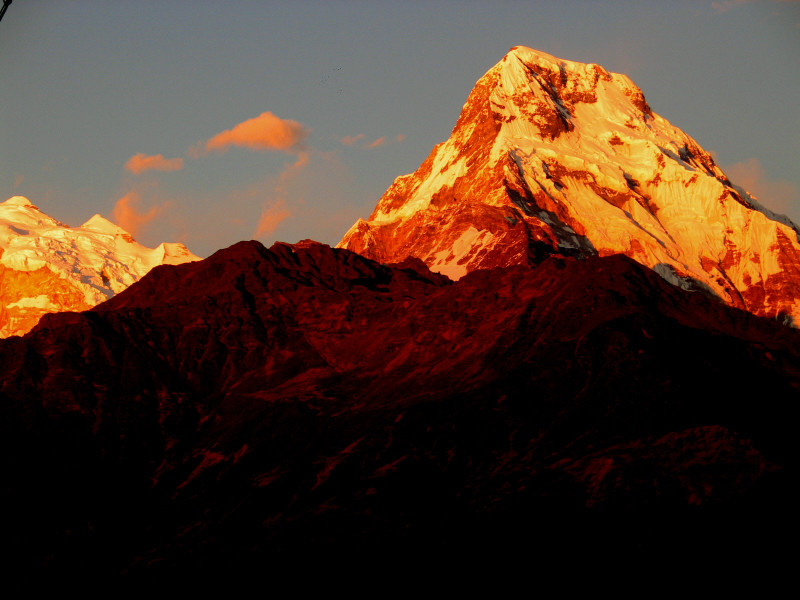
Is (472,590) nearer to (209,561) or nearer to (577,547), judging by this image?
(577,547)

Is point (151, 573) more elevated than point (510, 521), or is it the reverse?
point (151, 573)

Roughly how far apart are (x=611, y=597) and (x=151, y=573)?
50985mm

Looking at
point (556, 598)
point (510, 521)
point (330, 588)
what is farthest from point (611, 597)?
point (330, 588)

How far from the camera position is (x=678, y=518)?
7210 inches

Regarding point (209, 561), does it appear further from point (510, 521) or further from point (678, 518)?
point (678, 518)

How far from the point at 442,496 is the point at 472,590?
2025 cm

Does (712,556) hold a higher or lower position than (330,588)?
lower

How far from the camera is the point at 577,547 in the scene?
181375mm

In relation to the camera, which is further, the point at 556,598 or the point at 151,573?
the point at 151,573

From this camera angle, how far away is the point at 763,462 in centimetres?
19000

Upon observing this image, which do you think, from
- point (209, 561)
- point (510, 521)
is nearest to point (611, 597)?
point (510, 521)

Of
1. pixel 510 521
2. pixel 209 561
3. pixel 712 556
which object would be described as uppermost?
pixel 209 561

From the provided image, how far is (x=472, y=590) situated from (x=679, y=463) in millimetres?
28795

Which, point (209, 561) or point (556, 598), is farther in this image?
point (209, 561)
